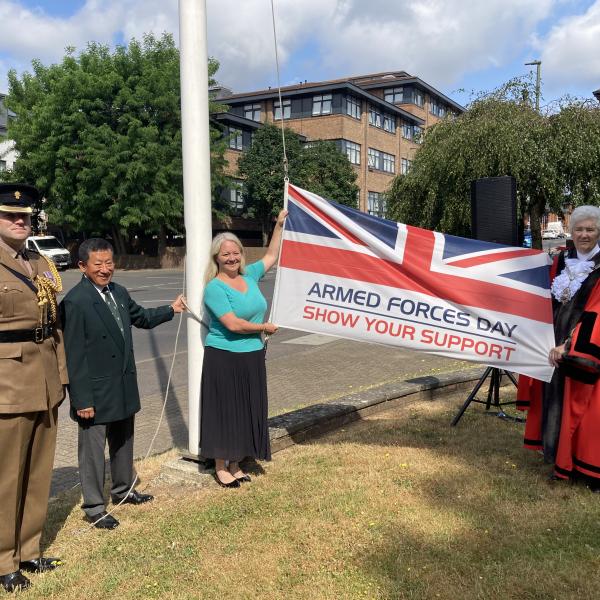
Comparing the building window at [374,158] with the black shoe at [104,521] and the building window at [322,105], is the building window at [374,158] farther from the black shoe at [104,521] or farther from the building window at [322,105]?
the black shoe at [104,521]

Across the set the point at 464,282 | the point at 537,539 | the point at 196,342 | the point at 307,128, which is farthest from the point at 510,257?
the point at 307,128

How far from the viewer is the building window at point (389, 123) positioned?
2261 inches

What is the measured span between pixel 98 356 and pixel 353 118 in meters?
50.8

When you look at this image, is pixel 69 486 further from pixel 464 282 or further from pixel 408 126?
pixel 408 126

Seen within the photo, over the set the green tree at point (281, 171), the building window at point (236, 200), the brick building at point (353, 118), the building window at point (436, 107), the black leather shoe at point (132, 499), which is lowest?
the black leather shoe at point (132, 499)

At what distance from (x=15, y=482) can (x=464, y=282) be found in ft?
11.8

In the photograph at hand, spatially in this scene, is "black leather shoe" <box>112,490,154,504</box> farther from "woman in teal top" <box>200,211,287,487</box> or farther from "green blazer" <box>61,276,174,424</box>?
"green blazer" <box>61,276,174,424</box>

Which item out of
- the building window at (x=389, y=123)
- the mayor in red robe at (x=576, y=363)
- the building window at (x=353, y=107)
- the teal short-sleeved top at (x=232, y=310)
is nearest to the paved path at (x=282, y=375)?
the teal short-sleeved top at (x=232, y=310)

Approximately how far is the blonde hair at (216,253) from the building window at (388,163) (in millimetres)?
54671

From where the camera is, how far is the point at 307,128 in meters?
52.3

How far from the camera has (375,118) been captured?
55.7 meters

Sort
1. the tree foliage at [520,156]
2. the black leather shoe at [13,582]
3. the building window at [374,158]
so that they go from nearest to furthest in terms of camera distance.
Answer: the black leather shoe at [13,582], the tree foliage at [520,156], the building window at [374,158]

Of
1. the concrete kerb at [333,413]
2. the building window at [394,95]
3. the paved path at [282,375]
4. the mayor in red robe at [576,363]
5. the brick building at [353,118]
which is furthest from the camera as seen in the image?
the building window at [394,95]

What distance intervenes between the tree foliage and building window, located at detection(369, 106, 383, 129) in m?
37.9
